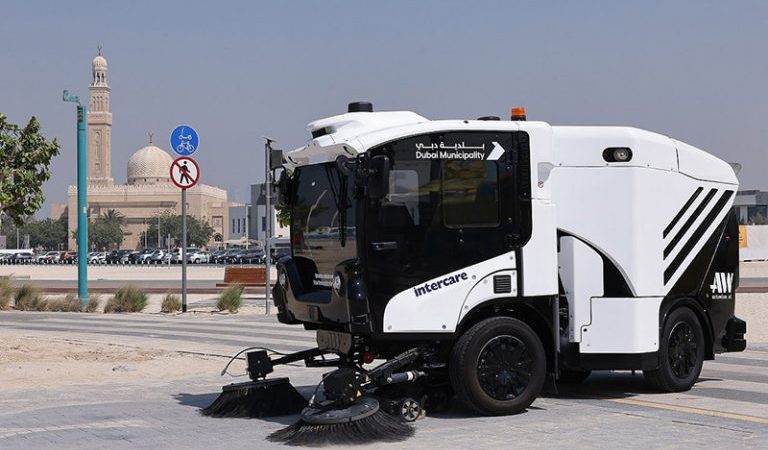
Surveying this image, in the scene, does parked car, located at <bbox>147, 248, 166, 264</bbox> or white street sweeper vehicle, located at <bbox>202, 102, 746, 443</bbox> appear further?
parked car, located at <bbox>147, 248, 166, 264</bbox>

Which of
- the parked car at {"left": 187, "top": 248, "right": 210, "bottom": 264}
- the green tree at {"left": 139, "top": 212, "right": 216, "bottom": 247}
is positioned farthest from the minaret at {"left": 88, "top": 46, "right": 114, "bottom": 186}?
the parked car at {"left": 187, "top": 248, "right": 210, "bottom": 264}

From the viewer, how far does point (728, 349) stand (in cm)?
1160

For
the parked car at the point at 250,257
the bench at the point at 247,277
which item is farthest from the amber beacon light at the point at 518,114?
the parked car at the point at 250,257

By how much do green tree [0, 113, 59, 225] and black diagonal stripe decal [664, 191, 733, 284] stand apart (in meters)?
15.4

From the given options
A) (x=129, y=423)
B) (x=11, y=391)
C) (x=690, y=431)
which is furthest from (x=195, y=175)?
(x=690, y=431)

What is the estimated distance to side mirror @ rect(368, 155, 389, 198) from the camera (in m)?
9.27

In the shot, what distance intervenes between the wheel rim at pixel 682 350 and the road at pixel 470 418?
25cm

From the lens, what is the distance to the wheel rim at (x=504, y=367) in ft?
31.8

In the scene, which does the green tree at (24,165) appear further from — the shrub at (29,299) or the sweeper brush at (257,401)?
the sweeper brush at (257,401)

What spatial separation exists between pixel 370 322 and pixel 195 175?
1400 centimetres

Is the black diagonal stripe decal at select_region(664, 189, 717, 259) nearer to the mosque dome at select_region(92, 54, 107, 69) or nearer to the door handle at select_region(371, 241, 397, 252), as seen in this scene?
the door handle at select_region(371, 241, 397, 252)

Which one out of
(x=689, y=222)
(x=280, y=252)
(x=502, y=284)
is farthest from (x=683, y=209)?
A: (x=280, y=252)

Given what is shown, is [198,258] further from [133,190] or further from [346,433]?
[346,433]

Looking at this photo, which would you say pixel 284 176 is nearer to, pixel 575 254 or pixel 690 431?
pixel 575 254
